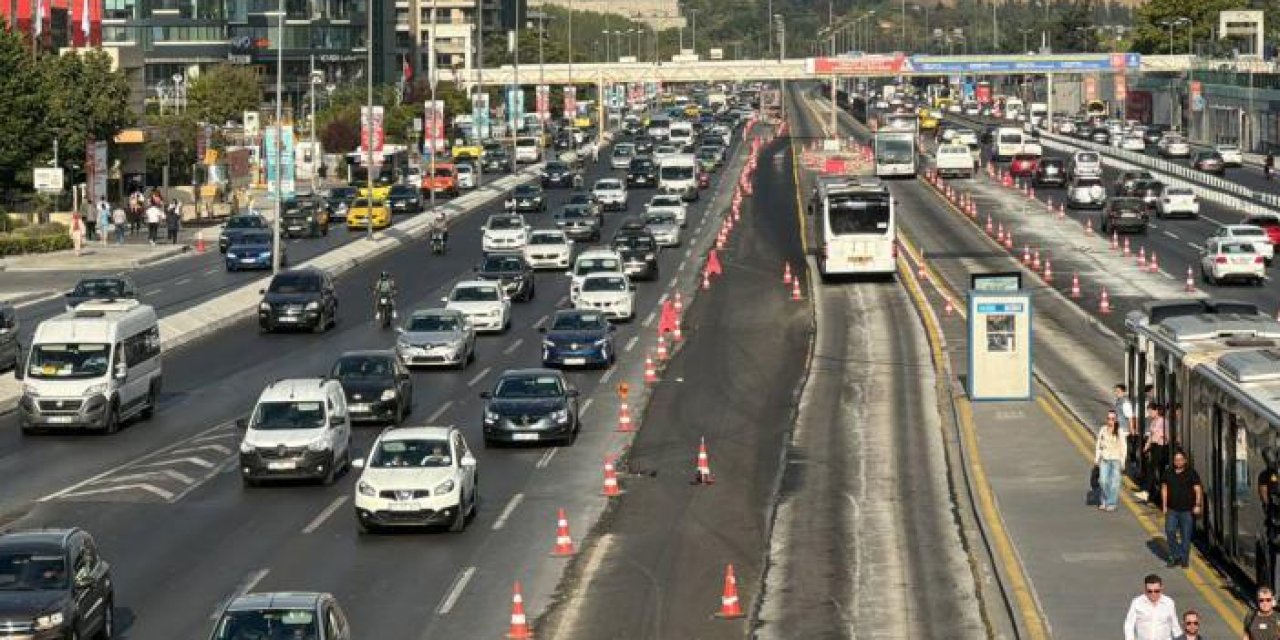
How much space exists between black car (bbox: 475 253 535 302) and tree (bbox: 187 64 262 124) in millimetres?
90781

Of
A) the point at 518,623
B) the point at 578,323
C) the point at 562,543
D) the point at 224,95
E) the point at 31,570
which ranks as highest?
the point at 224,95

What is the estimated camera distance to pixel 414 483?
3375cm

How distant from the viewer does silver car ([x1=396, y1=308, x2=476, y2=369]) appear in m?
53.5

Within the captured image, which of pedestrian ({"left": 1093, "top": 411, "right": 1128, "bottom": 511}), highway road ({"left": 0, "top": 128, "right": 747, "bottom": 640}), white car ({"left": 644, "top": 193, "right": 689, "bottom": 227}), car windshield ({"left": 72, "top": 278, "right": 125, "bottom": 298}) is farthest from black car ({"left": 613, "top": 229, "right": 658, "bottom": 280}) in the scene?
pedestrian ({"left": 1093, "top": 411, "right": 1128, "bottom": 511})

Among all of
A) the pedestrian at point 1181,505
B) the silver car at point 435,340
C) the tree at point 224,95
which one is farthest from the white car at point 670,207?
the tree at point 224,95

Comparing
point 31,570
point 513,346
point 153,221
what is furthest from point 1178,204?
point 31,570

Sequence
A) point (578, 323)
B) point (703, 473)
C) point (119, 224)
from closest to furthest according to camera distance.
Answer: point (703, 473), point (578, 323), point (119, 224)

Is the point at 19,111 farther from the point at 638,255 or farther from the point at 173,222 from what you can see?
the point at 638,255

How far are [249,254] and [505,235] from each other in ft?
29.3

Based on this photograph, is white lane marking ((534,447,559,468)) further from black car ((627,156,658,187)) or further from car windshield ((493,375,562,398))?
black car ((627,156,658,187))

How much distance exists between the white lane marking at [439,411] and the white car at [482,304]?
1182 cm

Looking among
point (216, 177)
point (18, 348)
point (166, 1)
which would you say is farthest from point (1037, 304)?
point (166, 1)

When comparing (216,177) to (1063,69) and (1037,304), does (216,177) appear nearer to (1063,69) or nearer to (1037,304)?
(1037,304)

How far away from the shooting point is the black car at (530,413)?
42312 millimetres
